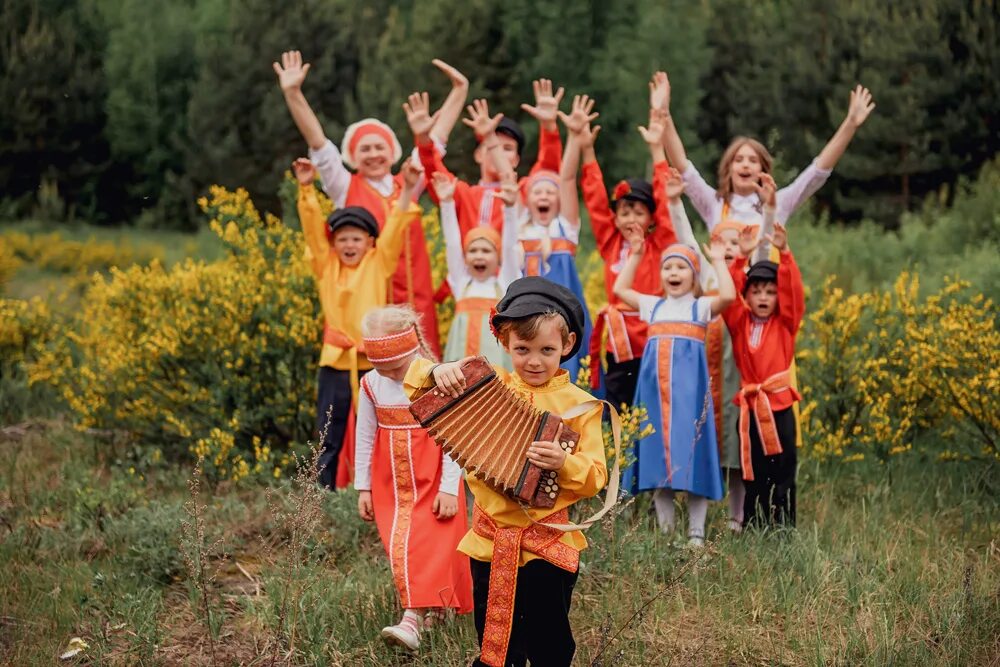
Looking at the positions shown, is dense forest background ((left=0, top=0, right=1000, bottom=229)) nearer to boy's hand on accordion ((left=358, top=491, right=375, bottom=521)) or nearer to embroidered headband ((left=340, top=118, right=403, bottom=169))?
embroidered headband ((left=340, top=118, right=403, bottom=169))

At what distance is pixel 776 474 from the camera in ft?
17.3

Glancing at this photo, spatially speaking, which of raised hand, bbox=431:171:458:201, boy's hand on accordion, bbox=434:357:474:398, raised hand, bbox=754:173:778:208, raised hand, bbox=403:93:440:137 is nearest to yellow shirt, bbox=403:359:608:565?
boy's hand on accordion, bbox=434:357:474:398

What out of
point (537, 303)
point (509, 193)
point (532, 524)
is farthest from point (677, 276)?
point (532, 524)

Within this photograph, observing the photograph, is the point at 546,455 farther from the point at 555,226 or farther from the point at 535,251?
the point at 555,226

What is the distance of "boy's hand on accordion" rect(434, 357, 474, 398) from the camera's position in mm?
3168

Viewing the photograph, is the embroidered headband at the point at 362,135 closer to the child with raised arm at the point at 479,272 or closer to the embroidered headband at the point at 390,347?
the child with raised arm at the point at 479,272

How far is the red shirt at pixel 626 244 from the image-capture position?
5930 mm

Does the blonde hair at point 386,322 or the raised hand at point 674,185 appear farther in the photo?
the raised hand at point 674,185

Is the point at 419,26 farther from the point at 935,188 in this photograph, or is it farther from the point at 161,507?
the point at 161,507

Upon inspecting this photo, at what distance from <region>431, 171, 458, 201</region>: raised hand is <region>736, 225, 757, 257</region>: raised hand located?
1.65 metres

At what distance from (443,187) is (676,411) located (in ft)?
6.20

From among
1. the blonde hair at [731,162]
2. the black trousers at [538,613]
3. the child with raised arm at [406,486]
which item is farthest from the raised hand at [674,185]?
the black trousers at [538,613]

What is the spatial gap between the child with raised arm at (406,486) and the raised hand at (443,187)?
179cm

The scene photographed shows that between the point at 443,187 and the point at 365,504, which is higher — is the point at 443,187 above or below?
above
